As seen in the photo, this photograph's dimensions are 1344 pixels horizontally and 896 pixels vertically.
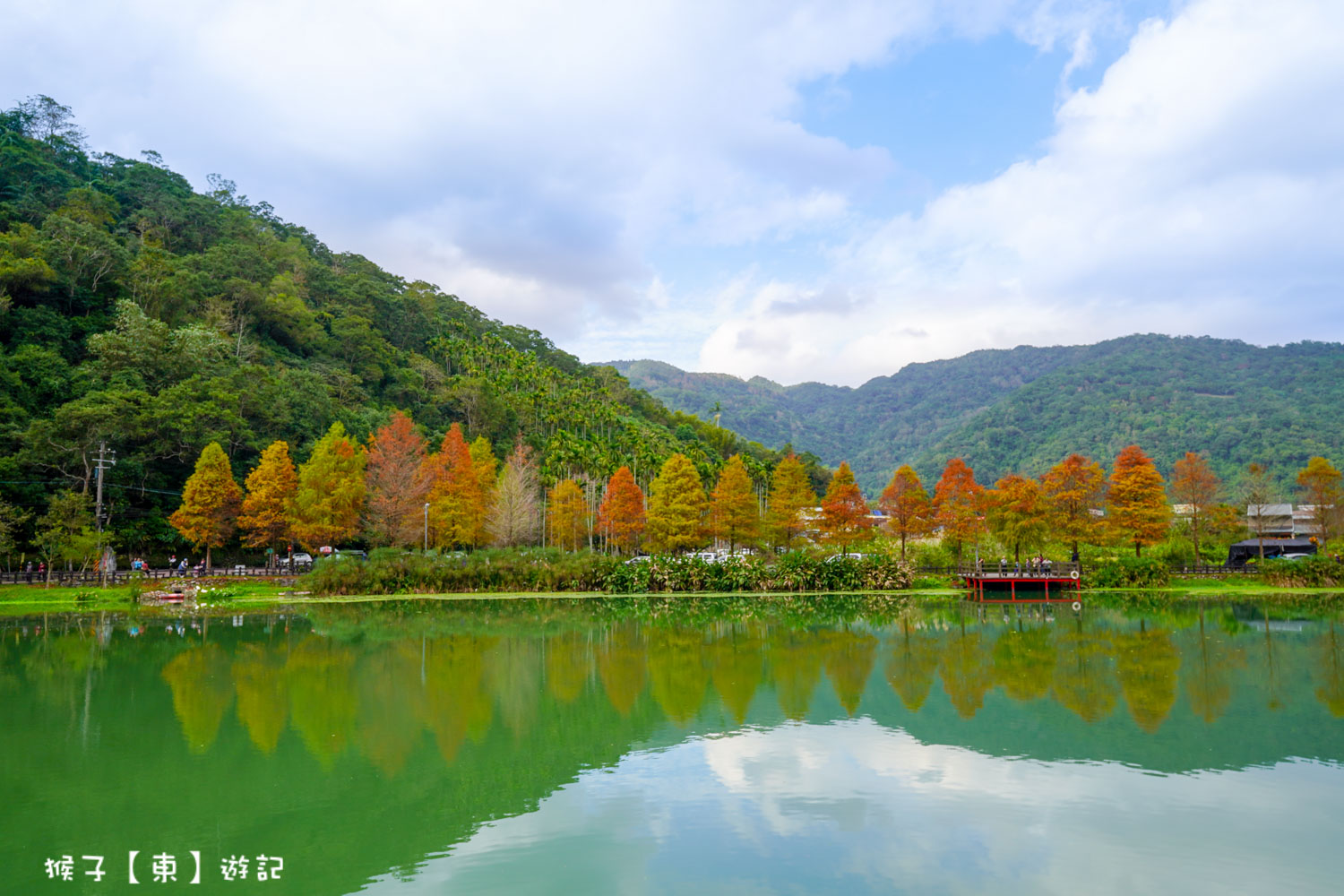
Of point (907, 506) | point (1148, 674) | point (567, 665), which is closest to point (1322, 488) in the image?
point (907, 506)

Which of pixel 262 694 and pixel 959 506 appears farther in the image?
pixel 959 506

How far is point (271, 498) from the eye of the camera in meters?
46.8

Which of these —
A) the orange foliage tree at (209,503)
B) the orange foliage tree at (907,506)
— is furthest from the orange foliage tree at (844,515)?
the orange foliage tree at (209,503)

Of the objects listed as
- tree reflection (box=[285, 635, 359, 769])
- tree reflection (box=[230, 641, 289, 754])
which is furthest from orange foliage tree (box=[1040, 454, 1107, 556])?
tree reflection (box=[230, 641, 289, 754])

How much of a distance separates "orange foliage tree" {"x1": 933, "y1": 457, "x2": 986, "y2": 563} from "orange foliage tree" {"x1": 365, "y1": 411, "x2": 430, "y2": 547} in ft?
105

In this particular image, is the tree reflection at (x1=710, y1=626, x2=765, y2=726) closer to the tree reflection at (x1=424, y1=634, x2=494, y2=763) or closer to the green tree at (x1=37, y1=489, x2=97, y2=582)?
the tree reflection at (x1=424, y1=634, x2=494, y2=763)

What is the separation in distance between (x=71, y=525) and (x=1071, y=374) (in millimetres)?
152237

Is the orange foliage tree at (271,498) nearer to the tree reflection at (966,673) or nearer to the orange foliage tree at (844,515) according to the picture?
the orange foliage tree at (844,515)

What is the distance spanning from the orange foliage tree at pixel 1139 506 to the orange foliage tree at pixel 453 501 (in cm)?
3895

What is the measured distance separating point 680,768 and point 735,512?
39704mm

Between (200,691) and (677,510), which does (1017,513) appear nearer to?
(677,510)

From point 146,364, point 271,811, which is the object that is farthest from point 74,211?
point 271,811

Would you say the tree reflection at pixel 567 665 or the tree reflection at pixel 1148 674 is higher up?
the tree reflection at pixel 567 665

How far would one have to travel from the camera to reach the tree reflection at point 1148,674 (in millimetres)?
14703
